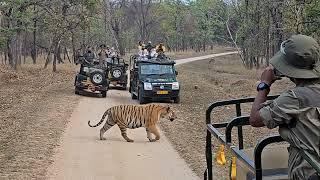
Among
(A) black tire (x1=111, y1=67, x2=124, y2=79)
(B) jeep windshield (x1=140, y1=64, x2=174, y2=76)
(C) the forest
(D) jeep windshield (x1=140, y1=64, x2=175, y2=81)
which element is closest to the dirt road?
(D) jeep windshield (x1=140, y1=64, x2=175, y2=81)

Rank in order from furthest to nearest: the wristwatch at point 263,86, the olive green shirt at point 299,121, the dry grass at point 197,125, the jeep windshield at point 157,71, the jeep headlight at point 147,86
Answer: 1. the jeep windshield at point 157,71
2. the jeep headlight at point 147,86
3. the dry grass at point 197,125
4. the wristwatch at point 263,86
5. the olive green shirt at point 299,121

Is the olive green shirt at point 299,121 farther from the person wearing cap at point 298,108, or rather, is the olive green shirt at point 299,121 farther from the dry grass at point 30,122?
the dry grass at point 30,122

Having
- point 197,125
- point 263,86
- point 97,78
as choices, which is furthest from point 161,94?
→ point 263,86

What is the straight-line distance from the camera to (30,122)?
14633mm

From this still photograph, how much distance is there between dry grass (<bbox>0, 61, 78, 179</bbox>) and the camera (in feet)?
31.6

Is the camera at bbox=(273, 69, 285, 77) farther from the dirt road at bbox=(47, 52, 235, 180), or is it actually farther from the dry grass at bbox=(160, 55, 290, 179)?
the dirt road at bbox=(47, 52, 235, 180)

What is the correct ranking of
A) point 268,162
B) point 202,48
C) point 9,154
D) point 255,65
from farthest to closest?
1. point 202,48
2. point 255,65
3. point 9,154
4. point 268,162

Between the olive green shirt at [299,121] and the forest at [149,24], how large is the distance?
1884 cm

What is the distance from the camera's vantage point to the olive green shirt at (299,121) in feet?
10.1

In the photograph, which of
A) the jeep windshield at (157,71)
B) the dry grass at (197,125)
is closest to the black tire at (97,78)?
the jeep windshield at (157,71)

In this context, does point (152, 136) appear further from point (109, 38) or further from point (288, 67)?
point (109, 38)

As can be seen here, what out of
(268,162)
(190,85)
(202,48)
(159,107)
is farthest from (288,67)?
(202,48)

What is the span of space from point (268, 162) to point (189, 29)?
82212mm

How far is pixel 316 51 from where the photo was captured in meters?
3.26
